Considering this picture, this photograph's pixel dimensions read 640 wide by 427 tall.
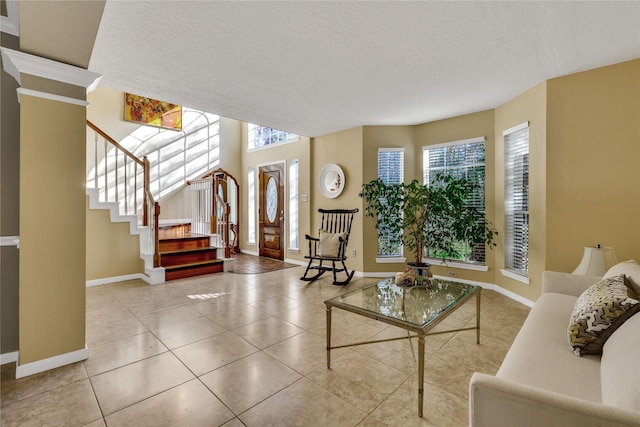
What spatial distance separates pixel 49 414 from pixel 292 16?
280 cm

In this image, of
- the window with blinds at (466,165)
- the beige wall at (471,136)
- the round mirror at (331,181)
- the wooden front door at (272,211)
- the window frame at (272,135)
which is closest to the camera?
the beige wall at (471,136)

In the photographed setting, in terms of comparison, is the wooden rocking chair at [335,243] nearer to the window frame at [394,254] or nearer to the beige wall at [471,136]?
the window frame at [394,254]

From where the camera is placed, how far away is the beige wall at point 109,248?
4.15 metres

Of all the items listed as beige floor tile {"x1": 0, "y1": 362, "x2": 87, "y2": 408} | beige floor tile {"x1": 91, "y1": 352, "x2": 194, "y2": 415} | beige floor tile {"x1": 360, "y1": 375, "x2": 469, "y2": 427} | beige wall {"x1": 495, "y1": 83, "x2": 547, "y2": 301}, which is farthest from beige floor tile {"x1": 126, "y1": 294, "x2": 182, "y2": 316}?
beige wall {"x1": 495, "y1": 83, "x2": 547, "y2": 301}

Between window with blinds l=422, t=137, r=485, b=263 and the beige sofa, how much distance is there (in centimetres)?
244

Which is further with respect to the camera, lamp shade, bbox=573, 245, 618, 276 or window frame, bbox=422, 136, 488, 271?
window frame, bbox=422, 136, 488, 271

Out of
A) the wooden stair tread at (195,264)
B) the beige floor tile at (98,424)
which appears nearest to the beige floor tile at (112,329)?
the beige floor tile at (98,424)

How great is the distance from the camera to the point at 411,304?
6.67 feet

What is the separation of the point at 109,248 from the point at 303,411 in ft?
13.4

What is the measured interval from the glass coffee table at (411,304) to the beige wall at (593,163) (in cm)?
149

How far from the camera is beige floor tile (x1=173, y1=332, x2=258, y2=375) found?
207 cm

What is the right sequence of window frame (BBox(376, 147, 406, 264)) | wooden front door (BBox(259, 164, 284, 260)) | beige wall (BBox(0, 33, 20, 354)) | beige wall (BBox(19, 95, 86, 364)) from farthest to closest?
wooden front door (BBox(259, 164, 284, 260)), window frame (BBox(376, 147, 406, 264)), beige wall (BBox(0, 33, 20, 354)), beige wall (BBox(19, 95, 86, 364))

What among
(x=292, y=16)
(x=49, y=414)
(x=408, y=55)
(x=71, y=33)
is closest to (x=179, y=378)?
(x=49, y=414)

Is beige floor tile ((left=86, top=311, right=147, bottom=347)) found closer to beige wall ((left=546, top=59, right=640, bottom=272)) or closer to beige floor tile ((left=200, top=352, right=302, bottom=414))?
beige floor tile ((left=200, top=352, right=302, bottom=414))
